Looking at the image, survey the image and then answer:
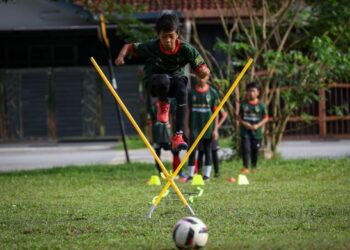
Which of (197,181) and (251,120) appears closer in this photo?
(197,181)

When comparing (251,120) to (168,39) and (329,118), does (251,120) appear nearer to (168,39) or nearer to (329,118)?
(168,39)

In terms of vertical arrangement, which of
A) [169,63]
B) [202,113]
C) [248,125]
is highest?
[169,63]

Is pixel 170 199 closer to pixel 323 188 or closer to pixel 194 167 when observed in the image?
pixel 323 188

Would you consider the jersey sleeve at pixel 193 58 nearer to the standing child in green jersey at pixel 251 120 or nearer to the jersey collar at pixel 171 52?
the jersey collar at pixel 171 52

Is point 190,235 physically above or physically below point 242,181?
above

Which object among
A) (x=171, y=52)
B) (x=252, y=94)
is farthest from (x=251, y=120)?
(x=171, y=52)

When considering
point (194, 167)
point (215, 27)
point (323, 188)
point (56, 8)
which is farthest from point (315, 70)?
point (56, 8)

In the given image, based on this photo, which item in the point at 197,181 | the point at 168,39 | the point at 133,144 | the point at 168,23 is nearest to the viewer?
the point at 168,23

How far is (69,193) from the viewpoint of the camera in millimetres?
13500

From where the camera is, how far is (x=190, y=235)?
7.68 m

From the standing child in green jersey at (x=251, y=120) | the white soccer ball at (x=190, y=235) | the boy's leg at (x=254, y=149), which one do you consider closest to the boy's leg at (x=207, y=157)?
the standing child in green jersey at (x=251, y=120)

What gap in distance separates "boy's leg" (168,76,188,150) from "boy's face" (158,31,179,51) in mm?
488

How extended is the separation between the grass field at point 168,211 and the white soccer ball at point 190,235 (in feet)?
0.70

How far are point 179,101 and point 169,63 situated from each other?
0.48 meters
